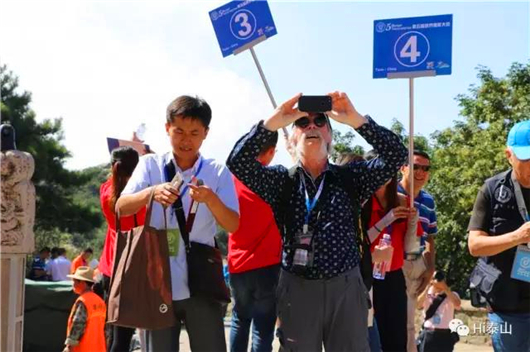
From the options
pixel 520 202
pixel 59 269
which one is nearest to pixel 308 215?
pixel 520 202

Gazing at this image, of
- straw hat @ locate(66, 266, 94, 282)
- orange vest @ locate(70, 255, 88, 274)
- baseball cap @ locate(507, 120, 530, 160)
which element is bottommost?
orange vest @ locate(70, 255, 88, 274)

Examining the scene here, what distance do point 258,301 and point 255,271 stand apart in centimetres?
23

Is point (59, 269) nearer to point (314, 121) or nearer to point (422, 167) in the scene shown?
point (422, 167)

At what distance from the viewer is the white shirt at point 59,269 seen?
66.8ft

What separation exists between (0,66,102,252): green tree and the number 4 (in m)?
23.9

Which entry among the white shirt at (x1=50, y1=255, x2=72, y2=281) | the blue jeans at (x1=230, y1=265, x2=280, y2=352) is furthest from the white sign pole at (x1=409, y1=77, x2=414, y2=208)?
the white shirt at (x1=50, y1=255, x2=72, y2=281)

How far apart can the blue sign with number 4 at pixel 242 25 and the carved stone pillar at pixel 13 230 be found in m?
2.66

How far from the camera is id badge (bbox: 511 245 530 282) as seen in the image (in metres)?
4.79

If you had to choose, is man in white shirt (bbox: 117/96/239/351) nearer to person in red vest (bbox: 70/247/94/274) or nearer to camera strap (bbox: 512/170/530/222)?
camera strap (bbox: 512/170/530/222)

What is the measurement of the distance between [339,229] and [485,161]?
67.2 ft

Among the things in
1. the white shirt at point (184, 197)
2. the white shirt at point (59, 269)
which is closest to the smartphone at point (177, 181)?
the white shirt at point (184, 197)

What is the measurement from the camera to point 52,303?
33.5ft

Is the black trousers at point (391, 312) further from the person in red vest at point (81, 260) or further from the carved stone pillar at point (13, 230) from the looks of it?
the person in red vest at point (81, 260)

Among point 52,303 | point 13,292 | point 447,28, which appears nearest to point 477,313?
point 52,303
